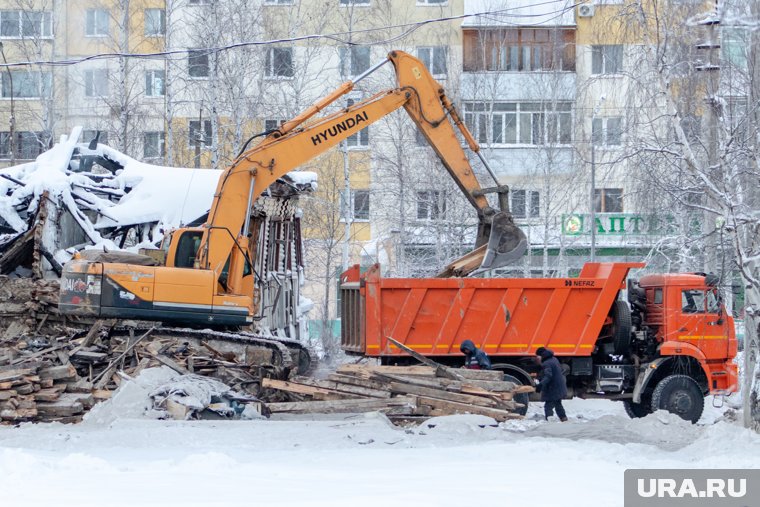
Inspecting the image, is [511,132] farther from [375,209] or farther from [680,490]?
[680,490]

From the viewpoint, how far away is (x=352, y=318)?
17422mm

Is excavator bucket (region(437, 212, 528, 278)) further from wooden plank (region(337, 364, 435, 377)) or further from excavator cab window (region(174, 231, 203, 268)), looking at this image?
excavator cab window (region(174, 231, 203, 268))

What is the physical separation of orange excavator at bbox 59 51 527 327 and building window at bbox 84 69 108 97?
56.4 ft

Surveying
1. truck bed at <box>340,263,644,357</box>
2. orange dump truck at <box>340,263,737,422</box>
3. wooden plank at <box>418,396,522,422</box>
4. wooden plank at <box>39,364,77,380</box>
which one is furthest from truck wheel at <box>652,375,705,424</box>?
wooden plank at <box>39,364,77,380</box>

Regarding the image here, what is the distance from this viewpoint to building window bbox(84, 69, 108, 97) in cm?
3409

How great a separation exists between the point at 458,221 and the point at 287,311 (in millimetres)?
8474

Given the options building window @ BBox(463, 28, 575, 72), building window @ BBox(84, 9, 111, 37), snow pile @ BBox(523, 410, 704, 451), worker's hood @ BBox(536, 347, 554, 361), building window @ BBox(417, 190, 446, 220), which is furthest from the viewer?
building window @ BBox(84, 9, 111, 37)

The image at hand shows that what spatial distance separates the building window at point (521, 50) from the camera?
33125mm

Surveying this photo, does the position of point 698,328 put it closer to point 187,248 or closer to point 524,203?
point 187,248

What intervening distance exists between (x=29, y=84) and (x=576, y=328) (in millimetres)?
26096

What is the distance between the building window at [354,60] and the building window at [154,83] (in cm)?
642

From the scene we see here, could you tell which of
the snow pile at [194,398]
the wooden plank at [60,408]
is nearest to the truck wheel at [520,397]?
the snow pile at [194,398]

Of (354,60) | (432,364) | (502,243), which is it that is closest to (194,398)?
(432,364)

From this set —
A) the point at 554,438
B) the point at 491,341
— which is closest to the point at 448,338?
the point at 491,341
